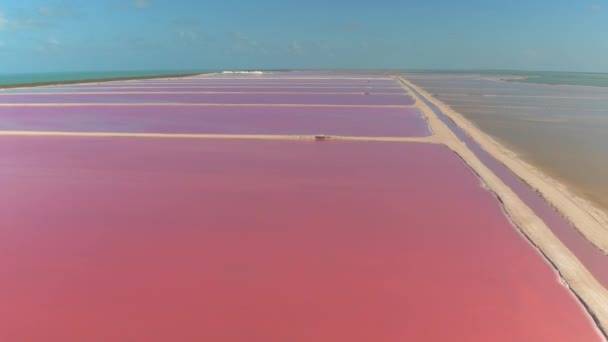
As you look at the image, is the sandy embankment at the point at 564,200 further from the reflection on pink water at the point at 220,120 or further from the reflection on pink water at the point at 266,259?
the reflection on pink water at the point at 220,120

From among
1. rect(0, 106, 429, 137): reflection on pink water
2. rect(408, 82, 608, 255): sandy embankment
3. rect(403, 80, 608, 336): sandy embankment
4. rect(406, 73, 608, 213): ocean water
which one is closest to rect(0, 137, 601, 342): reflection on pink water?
rect(403, 80, 608, 336): sandy embankment

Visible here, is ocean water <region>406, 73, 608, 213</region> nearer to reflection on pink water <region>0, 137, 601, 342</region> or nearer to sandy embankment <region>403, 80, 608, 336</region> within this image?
sandy embankment <region>403, 80, 608, 336</region>

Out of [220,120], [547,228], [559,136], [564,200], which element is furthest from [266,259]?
[220,120]

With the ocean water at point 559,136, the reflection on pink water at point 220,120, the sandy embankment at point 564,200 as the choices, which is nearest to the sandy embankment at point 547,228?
the sandy embankment at point 564,200

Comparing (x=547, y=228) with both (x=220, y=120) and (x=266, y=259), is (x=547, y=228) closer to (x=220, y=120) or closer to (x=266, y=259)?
(x=266, y=259)

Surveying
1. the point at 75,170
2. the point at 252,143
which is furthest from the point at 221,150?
the point at 75,170

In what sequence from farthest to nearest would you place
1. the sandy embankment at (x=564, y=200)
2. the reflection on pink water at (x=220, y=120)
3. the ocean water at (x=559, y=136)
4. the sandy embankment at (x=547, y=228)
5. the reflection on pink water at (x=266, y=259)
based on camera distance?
the reflection on pink water at (x=220, y=120)
the ocean water at (x=559, y=136)
the sandy embankment at (x=564, y=200)
the sandy embankment at (x=547, y=228)
the reflection on pink water at (x=266, y=259)
